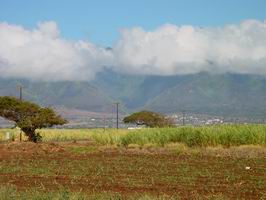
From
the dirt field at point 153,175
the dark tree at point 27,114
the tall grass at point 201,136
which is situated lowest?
the dirt field at point 153,175

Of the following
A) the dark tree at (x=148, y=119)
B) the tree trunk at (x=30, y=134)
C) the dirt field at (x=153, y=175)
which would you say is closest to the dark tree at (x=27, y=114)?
the tree trunk at (x=30, y=134)

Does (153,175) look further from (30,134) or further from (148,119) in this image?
(148,119)

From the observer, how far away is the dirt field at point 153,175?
20.0 metres

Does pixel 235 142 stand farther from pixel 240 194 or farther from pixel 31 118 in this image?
pixel 240 194

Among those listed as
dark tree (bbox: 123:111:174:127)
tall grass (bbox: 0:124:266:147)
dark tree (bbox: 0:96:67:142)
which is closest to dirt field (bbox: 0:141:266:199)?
tall grass (bbox: 0:124:266:147)

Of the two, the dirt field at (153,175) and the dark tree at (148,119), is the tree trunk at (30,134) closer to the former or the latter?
the dirt field at (153,175)

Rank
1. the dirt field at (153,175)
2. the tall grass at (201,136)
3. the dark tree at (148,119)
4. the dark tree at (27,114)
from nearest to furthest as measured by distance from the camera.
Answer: the dirt field at (153,175) → the tall grass at (201,136) → the dark tree at (27,114) → the dark tree at (148,119)

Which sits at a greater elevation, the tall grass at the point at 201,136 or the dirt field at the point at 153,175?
the tall grass at the point at 201,136

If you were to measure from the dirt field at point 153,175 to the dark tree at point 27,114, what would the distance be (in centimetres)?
1563

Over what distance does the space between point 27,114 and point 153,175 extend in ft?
100

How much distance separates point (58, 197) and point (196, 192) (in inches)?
198

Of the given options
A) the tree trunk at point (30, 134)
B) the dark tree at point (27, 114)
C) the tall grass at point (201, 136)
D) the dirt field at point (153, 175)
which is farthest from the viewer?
the tree trunk at point (30, 134)

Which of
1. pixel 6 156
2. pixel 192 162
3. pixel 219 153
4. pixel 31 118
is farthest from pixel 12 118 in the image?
pixel 192 162

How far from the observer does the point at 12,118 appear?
54031 millimetres
